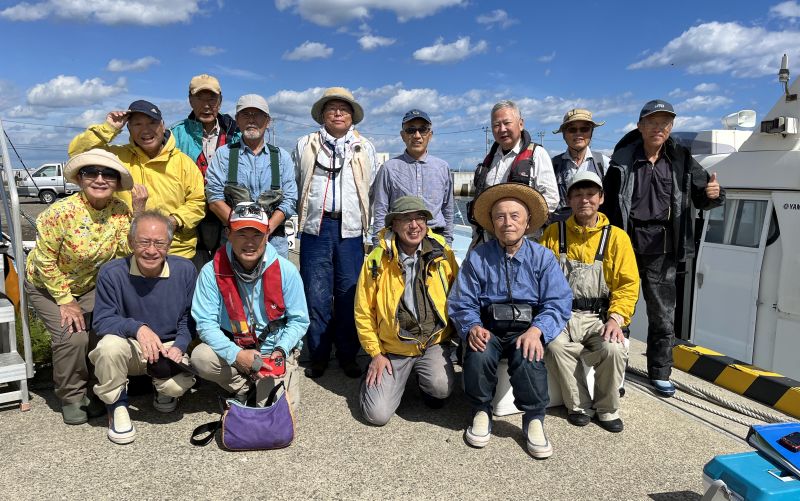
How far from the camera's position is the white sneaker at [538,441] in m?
3.22

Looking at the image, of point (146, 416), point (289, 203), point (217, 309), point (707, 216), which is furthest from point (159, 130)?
point (707, 216)

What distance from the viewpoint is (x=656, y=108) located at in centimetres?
409

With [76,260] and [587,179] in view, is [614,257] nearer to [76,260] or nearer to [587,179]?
[587,179]

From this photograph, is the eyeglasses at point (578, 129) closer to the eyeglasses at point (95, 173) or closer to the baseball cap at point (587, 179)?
the baseball cap at point (587, 179)

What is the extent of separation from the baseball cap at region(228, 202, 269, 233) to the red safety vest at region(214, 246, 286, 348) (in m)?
0.28

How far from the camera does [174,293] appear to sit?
3.57m

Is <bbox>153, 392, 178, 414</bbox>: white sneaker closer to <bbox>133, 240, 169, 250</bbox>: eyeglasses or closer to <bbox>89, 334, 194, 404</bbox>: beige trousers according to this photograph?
<bbox>89, 334, 194, 404</bbox>: beige trousers

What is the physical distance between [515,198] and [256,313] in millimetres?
1839

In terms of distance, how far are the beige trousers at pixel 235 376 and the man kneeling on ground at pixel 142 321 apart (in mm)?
123

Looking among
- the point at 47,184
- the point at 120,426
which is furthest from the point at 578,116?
the point at 47,184

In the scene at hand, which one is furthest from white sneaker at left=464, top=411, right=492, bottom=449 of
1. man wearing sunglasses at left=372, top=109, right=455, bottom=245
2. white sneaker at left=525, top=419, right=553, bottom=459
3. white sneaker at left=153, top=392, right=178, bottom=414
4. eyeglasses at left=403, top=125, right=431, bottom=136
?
Answer: eyeglasses at left=403, top=125, right=431, bottom=136

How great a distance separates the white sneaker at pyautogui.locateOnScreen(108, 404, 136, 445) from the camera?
328cm

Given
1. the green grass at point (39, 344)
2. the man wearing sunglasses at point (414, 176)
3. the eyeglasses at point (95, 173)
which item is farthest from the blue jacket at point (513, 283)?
the green grass at point (39, 344)

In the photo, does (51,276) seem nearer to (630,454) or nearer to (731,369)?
(630,454)
